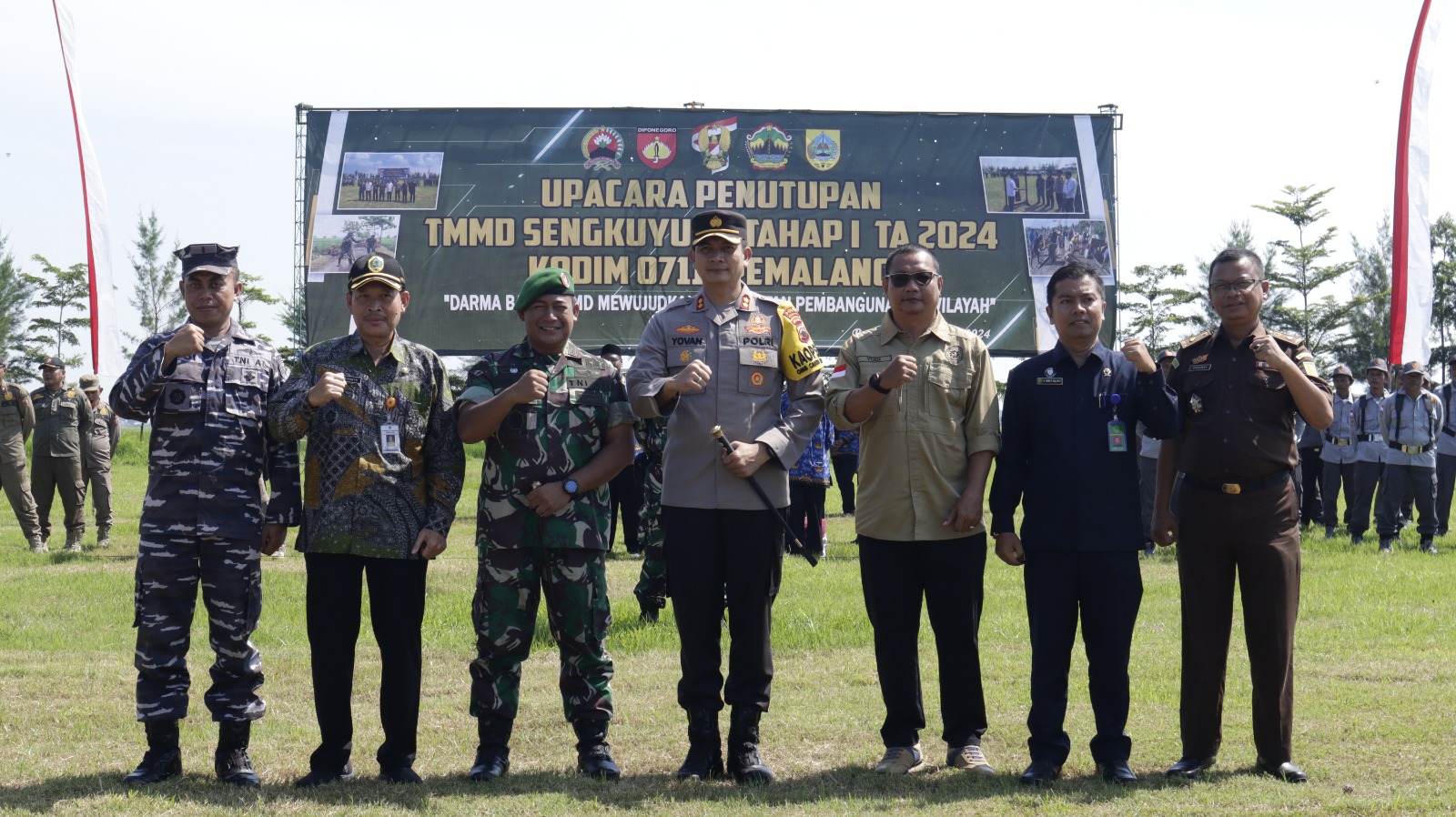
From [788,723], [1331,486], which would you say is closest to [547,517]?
[788,723]

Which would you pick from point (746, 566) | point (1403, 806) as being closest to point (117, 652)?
point (746, 566)

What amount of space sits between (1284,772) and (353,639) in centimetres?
338

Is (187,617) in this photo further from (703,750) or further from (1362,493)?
(1362,493)

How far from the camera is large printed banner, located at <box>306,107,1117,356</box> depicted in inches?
729

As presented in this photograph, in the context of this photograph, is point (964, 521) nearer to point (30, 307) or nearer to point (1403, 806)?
point (1403, 806)

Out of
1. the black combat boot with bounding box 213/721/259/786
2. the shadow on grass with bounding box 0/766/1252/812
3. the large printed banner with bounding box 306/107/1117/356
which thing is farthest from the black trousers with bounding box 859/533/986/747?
the large printed banner with bounding box 306/107/1117/356

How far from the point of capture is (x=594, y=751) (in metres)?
4.81

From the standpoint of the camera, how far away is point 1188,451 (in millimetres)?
→ 4758

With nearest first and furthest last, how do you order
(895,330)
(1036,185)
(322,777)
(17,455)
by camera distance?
1. (322,777)
2. (895,330)
3. (17,455)
4. (1036,185)

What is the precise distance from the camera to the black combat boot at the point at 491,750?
473cm

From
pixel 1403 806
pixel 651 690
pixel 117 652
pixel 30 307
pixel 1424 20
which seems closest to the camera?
pixel 1403 806

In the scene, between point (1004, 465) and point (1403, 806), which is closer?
point (1403, 806)

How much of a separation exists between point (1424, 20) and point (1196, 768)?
968 centimetres

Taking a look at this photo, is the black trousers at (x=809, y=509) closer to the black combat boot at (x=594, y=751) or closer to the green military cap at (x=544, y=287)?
the black combat boot at (x=594, y=751)
